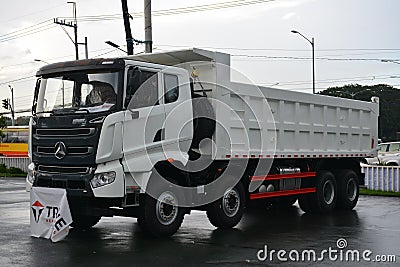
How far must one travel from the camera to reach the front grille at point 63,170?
9970 millimetres

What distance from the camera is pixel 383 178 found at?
827 inches

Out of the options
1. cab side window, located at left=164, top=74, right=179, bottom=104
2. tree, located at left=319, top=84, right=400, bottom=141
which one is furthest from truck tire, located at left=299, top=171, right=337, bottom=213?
tree, located at left=319, top=84, right=400, bottom=141

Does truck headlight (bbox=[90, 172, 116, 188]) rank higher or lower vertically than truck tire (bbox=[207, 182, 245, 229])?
higher

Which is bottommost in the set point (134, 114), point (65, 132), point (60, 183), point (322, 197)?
point (322, 197)

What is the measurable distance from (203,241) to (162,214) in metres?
0.84

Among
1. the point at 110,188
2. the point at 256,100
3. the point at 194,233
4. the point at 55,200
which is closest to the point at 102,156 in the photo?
the point at 110,188

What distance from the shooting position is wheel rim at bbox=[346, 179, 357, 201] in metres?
15.6

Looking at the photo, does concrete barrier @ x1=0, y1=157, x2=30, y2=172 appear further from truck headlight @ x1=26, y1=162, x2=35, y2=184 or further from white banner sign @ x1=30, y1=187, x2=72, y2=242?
white banner sign @ x1=30, y1=187, x2=72, y2=242

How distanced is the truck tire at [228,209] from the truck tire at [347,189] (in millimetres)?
4306

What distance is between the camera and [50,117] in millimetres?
10352

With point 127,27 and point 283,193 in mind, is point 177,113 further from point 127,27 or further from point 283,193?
point 127,27

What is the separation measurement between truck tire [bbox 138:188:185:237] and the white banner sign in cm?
127

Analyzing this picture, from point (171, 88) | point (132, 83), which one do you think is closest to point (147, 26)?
point (171, 88)

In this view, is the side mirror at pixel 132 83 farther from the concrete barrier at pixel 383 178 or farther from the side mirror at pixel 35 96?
the concrete barrier at pixel 383 178
